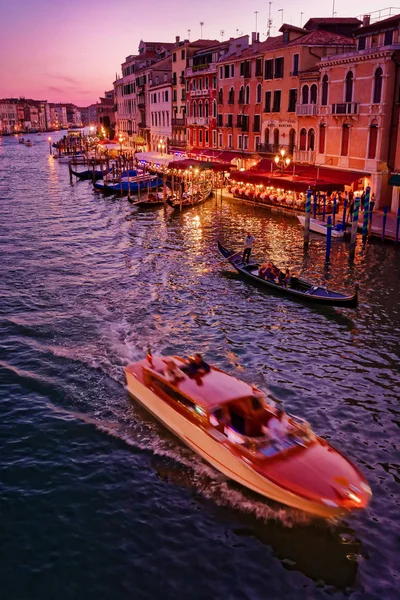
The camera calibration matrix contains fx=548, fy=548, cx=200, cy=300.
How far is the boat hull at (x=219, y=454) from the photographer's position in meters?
9.18

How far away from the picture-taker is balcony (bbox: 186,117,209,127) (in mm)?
56122

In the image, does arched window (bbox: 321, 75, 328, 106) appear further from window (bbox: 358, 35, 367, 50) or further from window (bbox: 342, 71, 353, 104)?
window (bbox: 358, 35, 367, 50)

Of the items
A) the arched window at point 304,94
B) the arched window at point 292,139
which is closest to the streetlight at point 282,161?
the arched window at point 292,139

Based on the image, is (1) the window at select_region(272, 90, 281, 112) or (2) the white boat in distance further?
(1) the window at select_region(272, 90, 281, 112)

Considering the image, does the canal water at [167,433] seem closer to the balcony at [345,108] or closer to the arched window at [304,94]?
the balcony at [345,108]

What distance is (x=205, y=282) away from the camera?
23656mm

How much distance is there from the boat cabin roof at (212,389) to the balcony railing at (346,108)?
25.8 metres

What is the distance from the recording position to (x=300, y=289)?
21219 millimetres

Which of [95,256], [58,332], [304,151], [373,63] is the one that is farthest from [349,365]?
[304,151]

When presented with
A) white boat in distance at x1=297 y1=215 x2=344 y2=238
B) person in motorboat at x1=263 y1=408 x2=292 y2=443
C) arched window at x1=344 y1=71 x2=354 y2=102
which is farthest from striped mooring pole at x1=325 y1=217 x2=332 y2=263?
person in motorboat at x1=263 y1=408 x2=292 y2=443

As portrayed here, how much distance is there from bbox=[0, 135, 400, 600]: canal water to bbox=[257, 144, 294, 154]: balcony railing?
56.2ft

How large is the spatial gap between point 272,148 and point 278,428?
36.5 m

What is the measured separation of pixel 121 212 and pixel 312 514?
3597 cm

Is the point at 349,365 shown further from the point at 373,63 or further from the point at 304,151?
the point at 304,151
